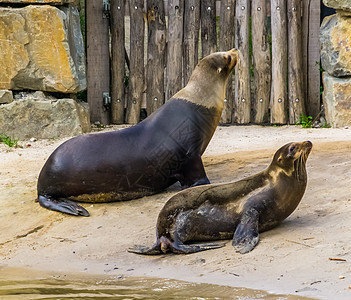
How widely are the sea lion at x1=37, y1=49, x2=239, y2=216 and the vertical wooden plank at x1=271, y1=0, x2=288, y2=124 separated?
3184mm

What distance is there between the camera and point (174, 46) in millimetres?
9141

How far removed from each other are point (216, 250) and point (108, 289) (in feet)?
2.69

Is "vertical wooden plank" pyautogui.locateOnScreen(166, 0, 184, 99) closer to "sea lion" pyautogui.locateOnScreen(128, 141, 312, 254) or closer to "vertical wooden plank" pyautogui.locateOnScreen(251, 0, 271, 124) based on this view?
"vertical wooden plank" pyautogui.locateOnScreen(251, 0, 271, 124)

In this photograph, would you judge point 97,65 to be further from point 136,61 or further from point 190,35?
point 190,35

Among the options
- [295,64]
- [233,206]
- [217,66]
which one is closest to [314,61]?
[295,64]

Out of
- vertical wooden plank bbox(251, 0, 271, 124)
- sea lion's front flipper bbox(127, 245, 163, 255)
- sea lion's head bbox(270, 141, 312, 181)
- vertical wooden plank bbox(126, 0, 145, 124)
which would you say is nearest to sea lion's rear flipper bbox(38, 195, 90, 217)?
sea lion's front flipper bbox(127, 245, 163, 255)

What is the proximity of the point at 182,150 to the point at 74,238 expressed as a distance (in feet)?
4.31

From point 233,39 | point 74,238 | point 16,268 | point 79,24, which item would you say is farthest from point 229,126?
point 16,268

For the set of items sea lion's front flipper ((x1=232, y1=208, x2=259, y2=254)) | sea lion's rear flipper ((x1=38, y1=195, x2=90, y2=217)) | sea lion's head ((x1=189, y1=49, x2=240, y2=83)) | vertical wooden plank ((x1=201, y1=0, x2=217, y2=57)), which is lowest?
sea lion's rear flipper ((x1=38, y1=195, x2=90, y2=217))

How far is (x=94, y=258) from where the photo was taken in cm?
459

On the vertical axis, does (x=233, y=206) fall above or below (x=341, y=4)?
below

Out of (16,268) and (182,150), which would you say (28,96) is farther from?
(16,268)

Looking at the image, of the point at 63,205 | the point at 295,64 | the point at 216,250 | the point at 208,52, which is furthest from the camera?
the point at 208,52

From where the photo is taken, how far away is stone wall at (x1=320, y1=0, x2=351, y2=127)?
7.99m
